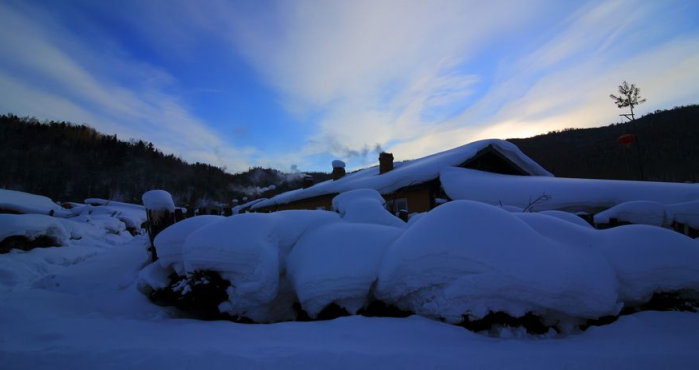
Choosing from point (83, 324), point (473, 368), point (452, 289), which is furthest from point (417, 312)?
point (83, 324)

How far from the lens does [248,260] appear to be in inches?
122

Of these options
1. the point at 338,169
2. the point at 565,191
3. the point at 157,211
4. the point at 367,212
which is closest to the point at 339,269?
the point at 367,212

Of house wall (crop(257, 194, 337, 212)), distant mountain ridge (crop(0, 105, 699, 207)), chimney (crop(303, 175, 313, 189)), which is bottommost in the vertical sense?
house wall (crop(257, 194, 337, 212))

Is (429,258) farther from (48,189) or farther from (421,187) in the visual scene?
(48,189)

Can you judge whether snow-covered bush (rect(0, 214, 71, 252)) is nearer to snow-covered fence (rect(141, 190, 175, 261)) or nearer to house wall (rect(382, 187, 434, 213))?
snow-covered fence (rect(141, 190, 175, 261))

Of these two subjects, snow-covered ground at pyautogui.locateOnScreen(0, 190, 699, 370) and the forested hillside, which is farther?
the forested hillside

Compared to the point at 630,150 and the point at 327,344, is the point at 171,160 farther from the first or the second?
the point at 630,150

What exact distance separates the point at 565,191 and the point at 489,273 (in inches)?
356

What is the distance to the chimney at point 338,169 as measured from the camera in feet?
68.0

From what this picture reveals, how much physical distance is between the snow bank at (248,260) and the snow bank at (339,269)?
25cm

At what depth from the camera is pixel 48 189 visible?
1169 inches

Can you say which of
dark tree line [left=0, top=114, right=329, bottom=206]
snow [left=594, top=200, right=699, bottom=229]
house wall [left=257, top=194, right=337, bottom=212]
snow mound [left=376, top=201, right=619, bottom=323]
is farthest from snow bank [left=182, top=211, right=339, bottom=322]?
dark tree line [left=0, top=114, right=329, bottom=206]

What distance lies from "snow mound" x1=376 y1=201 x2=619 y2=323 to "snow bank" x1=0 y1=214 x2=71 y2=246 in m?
8.98

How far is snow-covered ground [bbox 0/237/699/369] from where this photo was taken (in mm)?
1921
